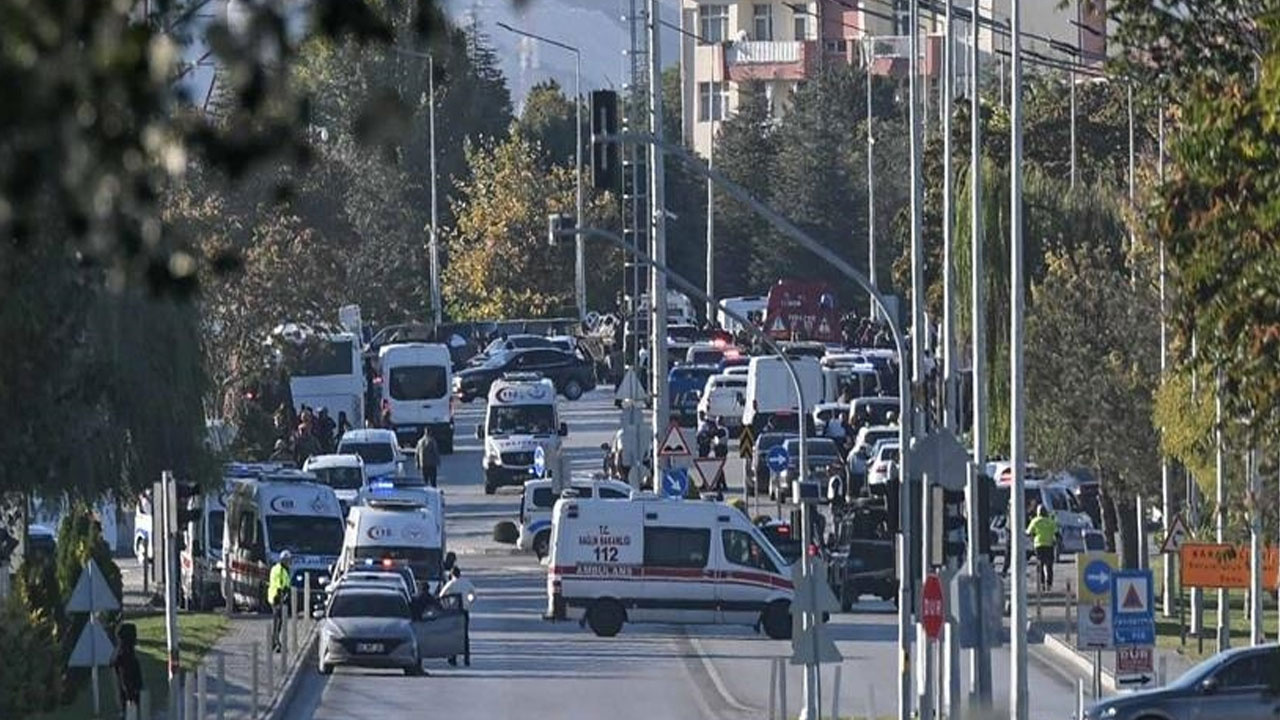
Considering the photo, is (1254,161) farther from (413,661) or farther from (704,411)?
(704,411)

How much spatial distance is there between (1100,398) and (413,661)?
13.7 meters

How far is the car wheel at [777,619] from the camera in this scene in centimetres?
4678

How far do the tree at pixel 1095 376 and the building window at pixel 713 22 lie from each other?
98619 mm

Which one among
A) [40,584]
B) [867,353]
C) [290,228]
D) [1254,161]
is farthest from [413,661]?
→ [867,353]

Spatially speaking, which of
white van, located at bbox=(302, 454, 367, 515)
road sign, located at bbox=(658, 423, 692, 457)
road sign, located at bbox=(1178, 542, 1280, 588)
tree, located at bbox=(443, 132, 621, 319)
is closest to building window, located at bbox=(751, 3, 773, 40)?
tree, located at bbox=(443, 132, 621, 319)

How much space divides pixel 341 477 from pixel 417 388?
20.6 metres

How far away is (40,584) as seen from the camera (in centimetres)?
3612

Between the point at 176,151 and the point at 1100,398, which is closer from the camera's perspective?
the point at 176,151

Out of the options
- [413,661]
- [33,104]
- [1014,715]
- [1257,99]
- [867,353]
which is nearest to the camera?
[33,104]

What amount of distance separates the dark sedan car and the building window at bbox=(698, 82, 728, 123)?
45.7 metres

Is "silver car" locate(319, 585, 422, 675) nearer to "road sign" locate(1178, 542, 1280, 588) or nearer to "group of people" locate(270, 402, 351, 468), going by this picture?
"road sign" locate(1178, 542, 1280, 588)

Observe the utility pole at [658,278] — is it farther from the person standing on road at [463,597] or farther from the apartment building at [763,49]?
the apartment building at [763,49]

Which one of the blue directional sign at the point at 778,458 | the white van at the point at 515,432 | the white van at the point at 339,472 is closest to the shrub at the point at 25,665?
the white van at the point at 339,472

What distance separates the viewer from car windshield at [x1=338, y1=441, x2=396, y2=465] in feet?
224
